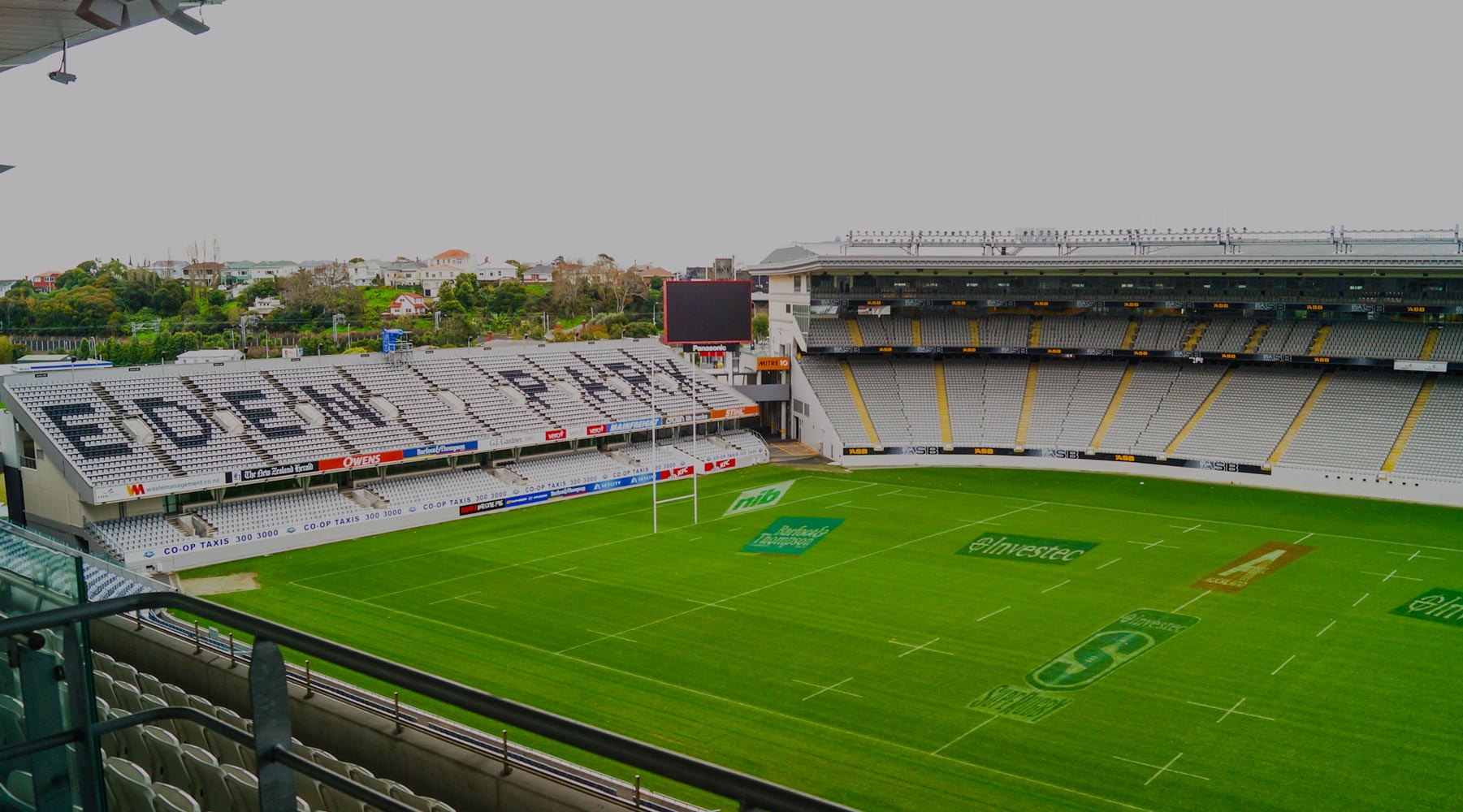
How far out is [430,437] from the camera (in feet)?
120

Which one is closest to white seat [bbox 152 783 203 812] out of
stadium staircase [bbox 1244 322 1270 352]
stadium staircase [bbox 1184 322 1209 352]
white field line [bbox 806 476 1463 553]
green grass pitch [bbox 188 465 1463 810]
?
green grass pitch [bbox 188 465 1463 810]

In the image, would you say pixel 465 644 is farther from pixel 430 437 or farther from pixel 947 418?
pixel 947 418

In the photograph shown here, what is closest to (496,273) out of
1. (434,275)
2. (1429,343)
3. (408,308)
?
(434,275)

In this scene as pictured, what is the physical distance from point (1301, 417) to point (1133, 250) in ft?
34.7

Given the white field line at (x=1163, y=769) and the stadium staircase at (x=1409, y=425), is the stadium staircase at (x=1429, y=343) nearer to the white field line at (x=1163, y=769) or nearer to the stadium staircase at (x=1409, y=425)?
the stadium staircase at (x=1409, y=425)

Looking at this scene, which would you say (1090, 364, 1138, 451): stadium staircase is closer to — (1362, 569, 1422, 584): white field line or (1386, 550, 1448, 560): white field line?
(1386, 550, 1448, 560): white field line

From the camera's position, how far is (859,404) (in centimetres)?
4716

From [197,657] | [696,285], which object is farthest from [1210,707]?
[696,285]

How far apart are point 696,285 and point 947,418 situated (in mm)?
12524

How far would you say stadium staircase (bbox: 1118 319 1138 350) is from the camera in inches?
1834

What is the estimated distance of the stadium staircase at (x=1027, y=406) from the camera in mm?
44719

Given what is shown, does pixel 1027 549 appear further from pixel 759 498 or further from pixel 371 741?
pixel 371 741

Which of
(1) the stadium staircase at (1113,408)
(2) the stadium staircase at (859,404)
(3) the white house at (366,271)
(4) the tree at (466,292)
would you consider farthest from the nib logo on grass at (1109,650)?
(3) the white house at (366,271)

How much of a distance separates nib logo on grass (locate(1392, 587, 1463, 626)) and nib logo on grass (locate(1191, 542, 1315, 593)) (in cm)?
336
